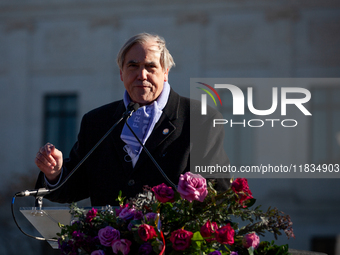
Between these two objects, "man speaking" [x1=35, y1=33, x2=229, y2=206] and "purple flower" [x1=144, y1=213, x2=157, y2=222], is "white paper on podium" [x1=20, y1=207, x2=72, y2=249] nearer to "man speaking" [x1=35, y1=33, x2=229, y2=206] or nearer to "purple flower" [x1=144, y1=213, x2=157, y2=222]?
"purple flower" [x1=144, y1=213, x2=157, y2=222]

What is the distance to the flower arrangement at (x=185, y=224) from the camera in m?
1.20

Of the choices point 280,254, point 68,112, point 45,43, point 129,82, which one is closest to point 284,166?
point 68,112

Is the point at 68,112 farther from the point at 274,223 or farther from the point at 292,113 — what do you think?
the point at 274,223

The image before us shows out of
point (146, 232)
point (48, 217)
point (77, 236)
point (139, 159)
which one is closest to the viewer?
point (146, 232)

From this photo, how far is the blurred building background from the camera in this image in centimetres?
890

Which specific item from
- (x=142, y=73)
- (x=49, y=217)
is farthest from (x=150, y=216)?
(x=142, y=73)

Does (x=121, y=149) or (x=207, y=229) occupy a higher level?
(x=121, y=149)

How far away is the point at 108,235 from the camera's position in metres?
1.22

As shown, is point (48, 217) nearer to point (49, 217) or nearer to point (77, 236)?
point (49, 217)

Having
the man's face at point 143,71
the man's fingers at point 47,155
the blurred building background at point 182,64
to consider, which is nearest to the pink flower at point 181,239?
the man's fingers at point 47,155

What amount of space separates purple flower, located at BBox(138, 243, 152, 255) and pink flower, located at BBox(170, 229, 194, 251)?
0.06 metres

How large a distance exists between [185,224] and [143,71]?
3.70 feet

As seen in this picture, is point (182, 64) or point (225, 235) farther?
point (182, 64)

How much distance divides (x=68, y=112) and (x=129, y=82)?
24.8ft
